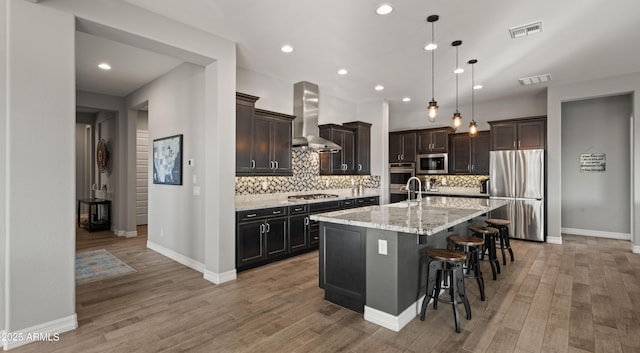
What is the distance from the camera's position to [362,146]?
688 centimetres

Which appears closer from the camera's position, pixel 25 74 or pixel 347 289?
pixel 25 74

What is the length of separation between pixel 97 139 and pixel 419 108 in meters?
8.23

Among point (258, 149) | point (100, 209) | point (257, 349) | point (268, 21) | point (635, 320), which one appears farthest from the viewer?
point (100, 209)

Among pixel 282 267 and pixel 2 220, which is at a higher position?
pixel 2 220

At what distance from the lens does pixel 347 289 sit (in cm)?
309

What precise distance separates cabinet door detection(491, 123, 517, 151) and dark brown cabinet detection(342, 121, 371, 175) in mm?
2636

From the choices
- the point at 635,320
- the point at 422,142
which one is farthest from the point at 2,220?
the point at 422,142

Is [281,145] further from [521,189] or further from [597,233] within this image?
[597,233]

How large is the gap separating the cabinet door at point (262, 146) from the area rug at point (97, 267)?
2.31 m

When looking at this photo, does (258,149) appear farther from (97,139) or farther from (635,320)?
(97,139)

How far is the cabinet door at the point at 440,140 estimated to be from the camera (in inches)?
290

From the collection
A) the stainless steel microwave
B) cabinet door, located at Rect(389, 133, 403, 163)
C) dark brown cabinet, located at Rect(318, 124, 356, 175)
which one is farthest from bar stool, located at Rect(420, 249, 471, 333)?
cabinet door, located at Rect(389, 133, 403, 163)

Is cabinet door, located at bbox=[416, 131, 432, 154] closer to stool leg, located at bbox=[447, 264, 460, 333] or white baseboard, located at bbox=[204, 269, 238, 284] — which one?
stool leg, located at bbox=[447, 264, 460, 333]

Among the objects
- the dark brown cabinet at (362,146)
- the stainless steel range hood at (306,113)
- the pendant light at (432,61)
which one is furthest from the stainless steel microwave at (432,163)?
the pendant light at (432,61)
